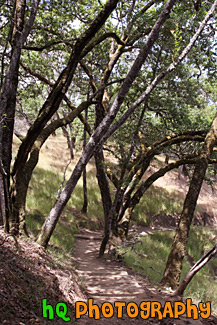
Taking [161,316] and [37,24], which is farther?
[37,24]

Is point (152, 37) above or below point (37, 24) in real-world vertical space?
below

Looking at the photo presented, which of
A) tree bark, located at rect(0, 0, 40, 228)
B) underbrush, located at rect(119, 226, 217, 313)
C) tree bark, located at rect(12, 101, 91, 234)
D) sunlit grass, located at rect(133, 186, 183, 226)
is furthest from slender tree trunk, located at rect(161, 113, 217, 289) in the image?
sunlit grass, located at rect(133, 186, 183, 226)

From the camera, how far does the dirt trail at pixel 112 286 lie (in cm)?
420

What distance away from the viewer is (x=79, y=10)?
9.60 meters

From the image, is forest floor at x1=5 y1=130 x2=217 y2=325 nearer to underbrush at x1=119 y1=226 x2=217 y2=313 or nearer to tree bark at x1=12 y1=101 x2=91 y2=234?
tree bark at x1=12 y1=101 x2=91 y2=234

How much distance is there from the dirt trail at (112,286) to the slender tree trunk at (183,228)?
0.61 meters

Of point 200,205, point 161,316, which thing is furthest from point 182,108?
point 200,205

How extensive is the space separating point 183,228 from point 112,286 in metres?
2.16

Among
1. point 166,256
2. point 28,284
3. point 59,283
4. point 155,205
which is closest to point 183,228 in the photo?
point 59,283

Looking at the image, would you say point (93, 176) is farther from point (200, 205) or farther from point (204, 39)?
point (204, 39)

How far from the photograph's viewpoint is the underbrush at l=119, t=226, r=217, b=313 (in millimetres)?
→ 7073

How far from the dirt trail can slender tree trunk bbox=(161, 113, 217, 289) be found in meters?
0.61

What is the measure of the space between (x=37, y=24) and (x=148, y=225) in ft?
39.9

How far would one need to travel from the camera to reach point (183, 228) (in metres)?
6.44
